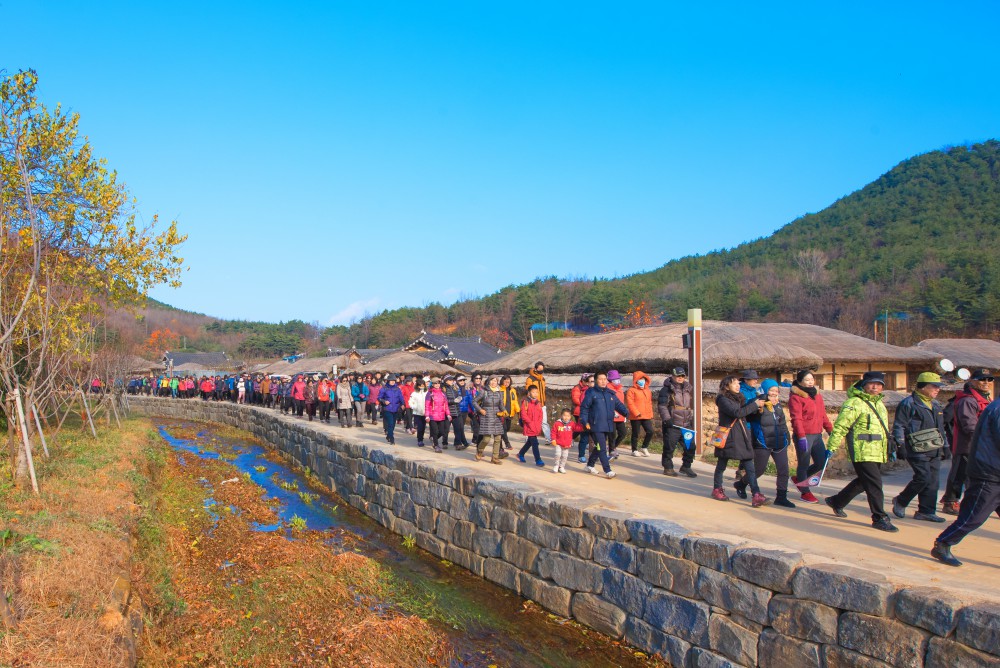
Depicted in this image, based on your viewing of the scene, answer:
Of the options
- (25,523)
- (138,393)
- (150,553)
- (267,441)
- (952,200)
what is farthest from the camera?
(952,200)

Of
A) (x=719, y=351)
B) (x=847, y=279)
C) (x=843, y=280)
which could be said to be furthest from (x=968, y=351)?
(x=847, y=279)

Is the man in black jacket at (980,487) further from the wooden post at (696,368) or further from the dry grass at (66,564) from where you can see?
the dry grass at (66,564)

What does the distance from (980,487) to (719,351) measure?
10.3 meters

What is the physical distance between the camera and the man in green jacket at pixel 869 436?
615 cm

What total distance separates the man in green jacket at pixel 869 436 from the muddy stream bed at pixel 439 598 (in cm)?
262

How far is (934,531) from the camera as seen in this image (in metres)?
6.22

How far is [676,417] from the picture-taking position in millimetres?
10570

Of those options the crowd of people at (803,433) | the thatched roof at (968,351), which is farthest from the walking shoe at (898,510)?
the thatched roof at (968,351)

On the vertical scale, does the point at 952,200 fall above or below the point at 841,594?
above

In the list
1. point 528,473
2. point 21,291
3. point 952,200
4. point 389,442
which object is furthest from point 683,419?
point 952,200

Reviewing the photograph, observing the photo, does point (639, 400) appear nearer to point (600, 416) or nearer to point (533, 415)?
point (533, 415)

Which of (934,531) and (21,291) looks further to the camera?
(21,291)

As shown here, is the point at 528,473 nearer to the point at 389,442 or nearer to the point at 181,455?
the point at 389,442

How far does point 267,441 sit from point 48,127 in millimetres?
14180
